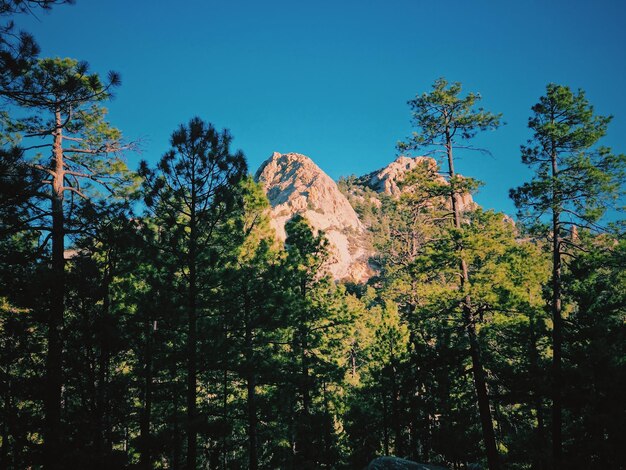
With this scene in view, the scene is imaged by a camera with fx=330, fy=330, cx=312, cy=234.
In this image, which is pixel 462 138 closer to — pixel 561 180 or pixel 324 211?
pixel 561 180

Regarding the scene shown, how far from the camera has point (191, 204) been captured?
29.0 ft

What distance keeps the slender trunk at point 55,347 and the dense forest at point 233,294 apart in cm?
4

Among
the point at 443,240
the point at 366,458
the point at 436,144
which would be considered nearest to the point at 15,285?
the point at 443,240

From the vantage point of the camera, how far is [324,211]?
10612 centimetres

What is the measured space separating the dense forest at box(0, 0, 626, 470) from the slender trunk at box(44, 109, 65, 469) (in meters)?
0.04

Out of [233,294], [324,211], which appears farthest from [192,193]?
[324,211]

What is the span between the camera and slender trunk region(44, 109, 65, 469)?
556cm

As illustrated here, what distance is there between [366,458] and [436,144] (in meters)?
18.5

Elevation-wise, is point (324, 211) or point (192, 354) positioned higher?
point (324, 211)

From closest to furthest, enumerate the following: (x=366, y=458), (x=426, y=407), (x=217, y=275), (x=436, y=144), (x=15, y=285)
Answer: (x=15, y=285) < (x=217, y=275) < (x=436, y=144) < (x=426, y=407) < (x=366, y=458)

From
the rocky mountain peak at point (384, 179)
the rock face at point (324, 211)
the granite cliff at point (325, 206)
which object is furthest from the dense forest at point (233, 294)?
the rocky mountain peak at point (384, 179)

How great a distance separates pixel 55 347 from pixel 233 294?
4189mm

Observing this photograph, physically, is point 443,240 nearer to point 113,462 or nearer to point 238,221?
point 238,221

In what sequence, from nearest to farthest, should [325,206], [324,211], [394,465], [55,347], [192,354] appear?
[55,347] → [192,354] → [394,465] → [324,211] → [325,206]
